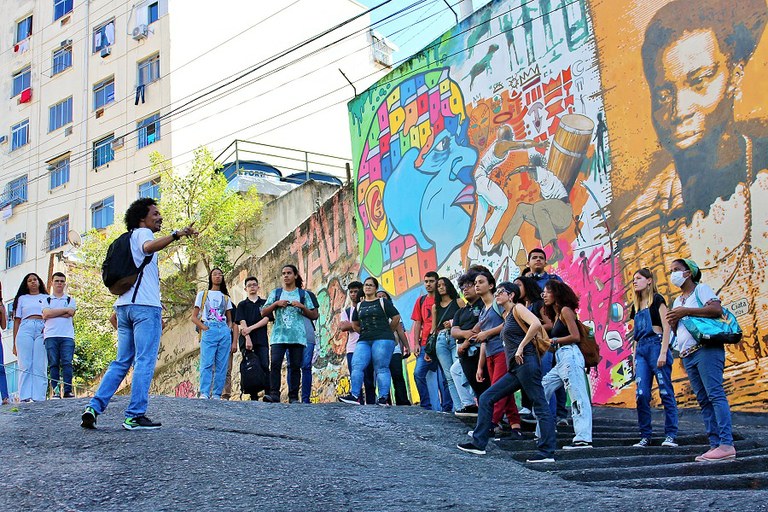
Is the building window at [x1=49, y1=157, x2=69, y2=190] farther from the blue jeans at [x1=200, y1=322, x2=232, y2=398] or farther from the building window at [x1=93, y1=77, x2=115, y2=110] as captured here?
the blue jeans at [x1=200, y1=322, x2=232, y2=398]

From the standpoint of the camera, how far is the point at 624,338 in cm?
1235

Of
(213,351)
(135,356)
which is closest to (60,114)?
(213,351)

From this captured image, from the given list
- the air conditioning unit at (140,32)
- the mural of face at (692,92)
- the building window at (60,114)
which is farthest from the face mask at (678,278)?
the building window at (60,114)

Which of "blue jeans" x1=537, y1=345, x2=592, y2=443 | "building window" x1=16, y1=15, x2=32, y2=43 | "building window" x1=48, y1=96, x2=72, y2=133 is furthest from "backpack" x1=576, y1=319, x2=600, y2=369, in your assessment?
"building window" x1=16, y1=15, x2=32, y2=43

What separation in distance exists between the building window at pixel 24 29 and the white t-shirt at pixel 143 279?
35935 millimetres

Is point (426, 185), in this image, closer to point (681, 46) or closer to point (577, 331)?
point (681, 46)

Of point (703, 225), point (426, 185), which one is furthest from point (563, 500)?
point (426, 185)

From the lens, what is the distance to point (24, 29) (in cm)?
4106

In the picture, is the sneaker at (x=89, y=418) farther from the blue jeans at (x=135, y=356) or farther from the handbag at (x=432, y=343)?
the handbag at (x=432, y=343)

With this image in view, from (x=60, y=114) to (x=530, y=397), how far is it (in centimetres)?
3343

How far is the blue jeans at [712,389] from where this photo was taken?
777cm

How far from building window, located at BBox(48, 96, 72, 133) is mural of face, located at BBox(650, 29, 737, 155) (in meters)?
29.7

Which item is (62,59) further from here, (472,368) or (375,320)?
(472,368)

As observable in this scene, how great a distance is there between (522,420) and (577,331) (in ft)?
5.40
